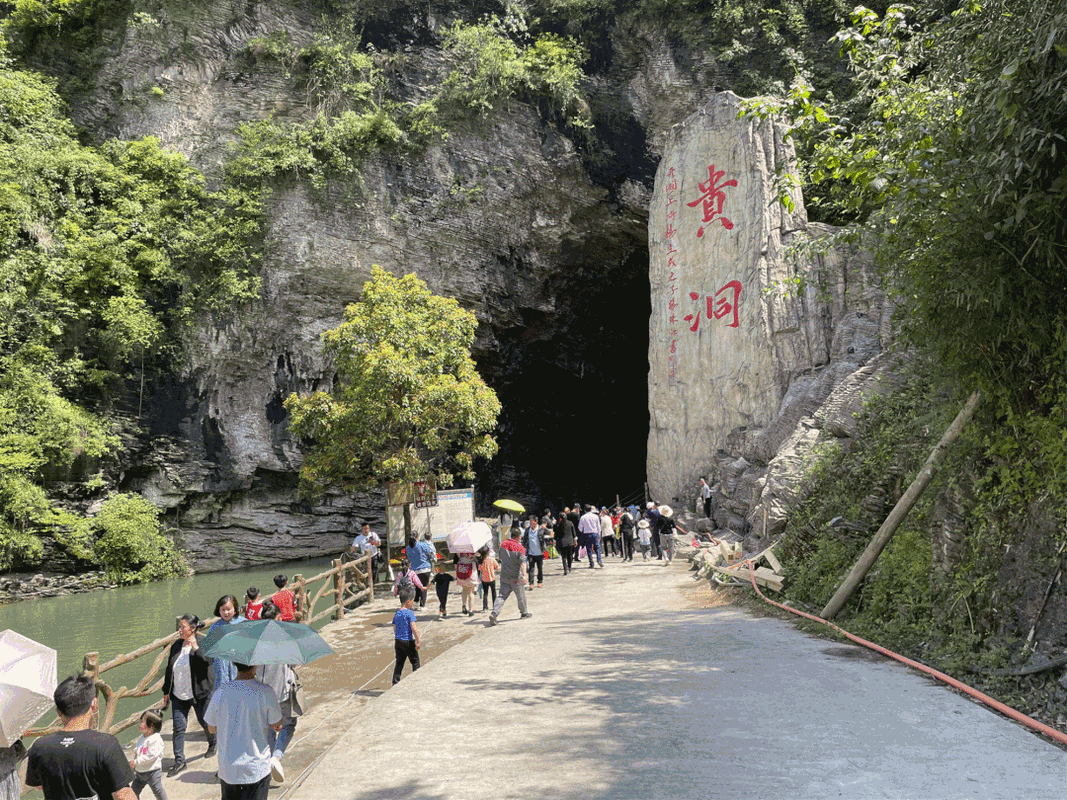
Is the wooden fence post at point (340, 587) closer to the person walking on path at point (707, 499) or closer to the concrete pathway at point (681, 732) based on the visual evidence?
the concrete pathway at point (681, 732)

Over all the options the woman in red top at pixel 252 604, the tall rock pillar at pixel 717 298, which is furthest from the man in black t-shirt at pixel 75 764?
→ the tall rock pillar at pixel 717 298

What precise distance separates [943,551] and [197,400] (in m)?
18.9

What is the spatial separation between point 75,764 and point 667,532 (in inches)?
519

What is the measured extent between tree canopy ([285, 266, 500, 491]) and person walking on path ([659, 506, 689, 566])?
153 inches

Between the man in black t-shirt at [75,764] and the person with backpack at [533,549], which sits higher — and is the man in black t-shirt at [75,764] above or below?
above

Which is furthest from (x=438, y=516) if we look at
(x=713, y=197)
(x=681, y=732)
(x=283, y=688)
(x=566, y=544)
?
(x=681, y=732)

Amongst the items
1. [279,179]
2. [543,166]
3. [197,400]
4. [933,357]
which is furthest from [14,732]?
[543,166]

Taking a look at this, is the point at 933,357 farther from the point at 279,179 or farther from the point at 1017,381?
the point at 279,179

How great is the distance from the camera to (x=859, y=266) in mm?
15031

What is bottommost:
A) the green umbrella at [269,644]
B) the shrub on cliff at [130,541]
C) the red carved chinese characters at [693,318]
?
the shrub on cliff at [130,541]

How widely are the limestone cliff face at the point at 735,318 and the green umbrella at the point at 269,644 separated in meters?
9.79

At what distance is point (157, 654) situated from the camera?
10.0 meters

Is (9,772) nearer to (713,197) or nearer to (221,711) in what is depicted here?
(221,711)

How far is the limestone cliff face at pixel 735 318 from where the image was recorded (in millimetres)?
14562
